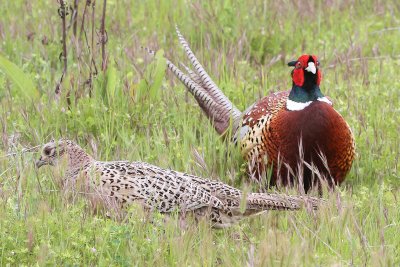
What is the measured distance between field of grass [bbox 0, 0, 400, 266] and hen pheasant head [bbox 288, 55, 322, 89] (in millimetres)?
558

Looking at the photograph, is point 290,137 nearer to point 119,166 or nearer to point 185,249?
point 119,166

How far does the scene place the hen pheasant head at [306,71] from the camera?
5555mm

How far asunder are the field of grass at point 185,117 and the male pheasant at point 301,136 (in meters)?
0.17

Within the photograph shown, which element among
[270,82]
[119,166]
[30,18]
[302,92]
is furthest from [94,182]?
[30,18]

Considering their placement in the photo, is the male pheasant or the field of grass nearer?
the field of grass

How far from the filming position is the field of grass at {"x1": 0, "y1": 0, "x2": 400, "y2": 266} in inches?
167

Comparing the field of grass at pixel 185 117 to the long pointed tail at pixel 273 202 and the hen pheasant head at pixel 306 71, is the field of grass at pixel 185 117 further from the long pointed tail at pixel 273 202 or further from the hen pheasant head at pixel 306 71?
the hen pheasant head at pixel 306 71

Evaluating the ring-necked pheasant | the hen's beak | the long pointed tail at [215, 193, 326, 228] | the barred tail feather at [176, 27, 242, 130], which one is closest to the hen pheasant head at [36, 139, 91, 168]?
the hen's beak

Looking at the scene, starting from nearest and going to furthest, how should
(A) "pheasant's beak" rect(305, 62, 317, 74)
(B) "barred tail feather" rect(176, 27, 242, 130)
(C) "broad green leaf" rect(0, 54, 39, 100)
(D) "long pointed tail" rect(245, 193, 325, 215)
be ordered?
1. (D) "long pointed tail" rect(245, 193, 325, 215)
2. (A) "pheasant's beak" rect(305, 62, 317, 74)
3. (B) "barred tail feather" rect(176, 27, 242, 130)
4. (C) "broad green leaf" rect(0, 54, 39, 100)

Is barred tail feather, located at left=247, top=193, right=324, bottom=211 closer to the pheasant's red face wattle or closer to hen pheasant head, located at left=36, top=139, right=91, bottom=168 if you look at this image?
the pheasant's red face wattle

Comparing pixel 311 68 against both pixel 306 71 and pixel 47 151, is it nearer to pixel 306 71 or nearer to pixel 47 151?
pixel 306 71

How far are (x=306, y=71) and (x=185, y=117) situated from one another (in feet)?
3.14

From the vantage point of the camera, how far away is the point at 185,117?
6230mm

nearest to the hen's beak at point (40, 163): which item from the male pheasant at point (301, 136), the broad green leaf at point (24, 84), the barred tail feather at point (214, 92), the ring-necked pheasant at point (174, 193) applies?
the ring-necked pheasant at point (174, 193)
